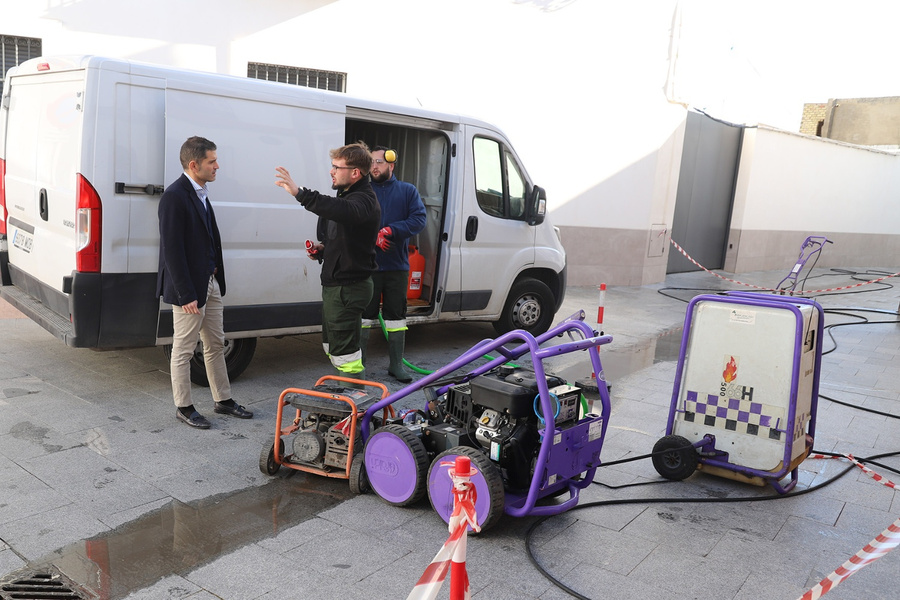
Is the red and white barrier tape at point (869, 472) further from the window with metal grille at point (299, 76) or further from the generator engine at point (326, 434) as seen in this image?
the window with metal grille at point (299, 76)

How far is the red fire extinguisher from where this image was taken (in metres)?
7.40

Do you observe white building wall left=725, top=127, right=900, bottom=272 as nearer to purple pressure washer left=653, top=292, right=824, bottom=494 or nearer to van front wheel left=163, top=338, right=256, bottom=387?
purple pressure washer left=653, top=292, right=824, bottom=494

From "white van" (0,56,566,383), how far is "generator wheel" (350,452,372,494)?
209 cm

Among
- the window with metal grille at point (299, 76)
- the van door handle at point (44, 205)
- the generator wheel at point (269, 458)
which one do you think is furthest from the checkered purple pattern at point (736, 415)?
the window with metal grille at point (299, 76)

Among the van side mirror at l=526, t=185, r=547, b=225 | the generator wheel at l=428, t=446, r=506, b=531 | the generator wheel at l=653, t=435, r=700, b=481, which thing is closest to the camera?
the generator wheel at l=428, t=446, r=506, b=531

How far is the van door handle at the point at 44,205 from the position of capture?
538 cm

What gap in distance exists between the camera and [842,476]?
4719 millimetres

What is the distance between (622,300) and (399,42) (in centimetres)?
547

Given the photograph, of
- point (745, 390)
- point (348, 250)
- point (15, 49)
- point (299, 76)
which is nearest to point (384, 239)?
point (348, 250)

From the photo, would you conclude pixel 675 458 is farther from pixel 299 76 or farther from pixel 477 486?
pixel 299 76

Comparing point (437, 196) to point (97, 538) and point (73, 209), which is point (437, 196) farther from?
point (97, 538)

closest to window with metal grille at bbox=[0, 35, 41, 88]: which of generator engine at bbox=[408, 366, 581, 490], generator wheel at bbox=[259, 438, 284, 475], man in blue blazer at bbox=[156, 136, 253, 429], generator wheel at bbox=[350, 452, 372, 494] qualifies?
man in blue blazer at bbox=[156, 136, 253, 429]

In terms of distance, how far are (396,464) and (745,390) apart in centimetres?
216

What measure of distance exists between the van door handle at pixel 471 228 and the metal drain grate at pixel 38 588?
15.8 feet
